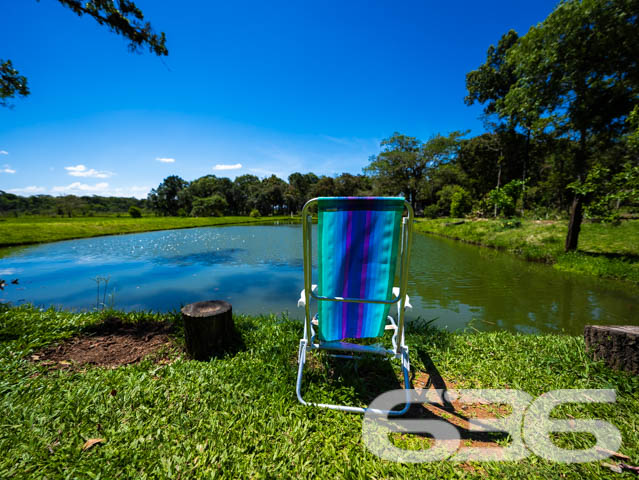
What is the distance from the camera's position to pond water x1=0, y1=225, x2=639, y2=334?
4.25 metres

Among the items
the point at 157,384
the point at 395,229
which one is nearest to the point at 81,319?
the point at 157,384

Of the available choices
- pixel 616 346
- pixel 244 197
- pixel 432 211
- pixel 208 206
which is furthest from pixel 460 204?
pixel 244 197

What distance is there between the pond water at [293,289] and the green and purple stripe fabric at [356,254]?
7.56 feet

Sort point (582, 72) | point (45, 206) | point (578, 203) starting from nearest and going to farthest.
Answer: point (582, 72) < point (578, 203) < point (45, 206)

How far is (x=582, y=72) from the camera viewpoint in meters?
6.71

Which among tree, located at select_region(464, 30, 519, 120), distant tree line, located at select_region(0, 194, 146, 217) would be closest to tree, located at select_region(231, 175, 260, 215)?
distant tree line, located at select_region(0, 194, 146, 217)

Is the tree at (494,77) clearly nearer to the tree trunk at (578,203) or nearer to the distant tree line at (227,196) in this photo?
the tree trunk at (578,203)

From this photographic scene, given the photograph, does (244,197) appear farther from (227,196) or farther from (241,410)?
(241,410)

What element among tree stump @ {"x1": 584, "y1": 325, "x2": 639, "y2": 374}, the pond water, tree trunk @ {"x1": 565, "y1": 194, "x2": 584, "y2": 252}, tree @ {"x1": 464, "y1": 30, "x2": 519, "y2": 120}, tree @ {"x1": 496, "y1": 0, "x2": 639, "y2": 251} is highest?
tree @ {"x1": 464, "y1": 30, "x2": 519, "y2": 120}

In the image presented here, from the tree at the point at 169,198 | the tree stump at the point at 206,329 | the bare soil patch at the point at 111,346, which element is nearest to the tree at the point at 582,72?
the tree stump at the point at 206,329

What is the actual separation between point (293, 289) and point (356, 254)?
4005 mm

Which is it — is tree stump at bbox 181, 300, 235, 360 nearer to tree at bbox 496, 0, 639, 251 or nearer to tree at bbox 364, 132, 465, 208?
tree at bbox 496, 0, 639, 251

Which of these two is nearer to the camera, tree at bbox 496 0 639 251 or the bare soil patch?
the bare soil patch

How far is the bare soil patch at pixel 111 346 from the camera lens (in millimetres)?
2367
